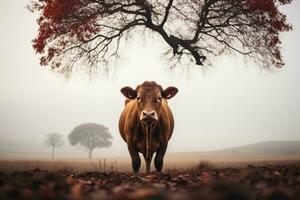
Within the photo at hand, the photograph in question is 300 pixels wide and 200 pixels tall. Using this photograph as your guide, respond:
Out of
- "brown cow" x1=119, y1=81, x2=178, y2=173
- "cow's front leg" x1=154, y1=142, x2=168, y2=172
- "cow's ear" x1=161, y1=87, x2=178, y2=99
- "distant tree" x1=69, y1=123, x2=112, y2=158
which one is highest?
"distant tree" x1=69, y1=123, x2=112, y2=158

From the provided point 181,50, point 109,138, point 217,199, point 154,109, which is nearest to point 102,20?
point 181,50

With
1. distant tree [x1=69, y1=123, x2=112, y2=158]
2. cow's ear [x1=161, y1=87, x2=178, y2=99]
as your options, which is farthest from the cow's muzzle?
distant tree [x1=69, y1=123, x2=112, y2=158]

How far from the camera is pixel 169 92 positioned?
9.07 meters

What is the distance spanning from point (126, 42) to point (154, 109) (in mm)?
6921

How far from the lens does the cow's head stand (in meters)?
7.66

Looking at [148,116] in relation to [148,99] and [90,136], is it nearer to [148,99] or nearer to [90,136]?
[148,99]

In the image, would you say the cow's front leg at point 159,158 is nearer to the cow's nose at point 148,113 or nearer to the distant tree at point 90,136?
the cow's nose at point 148,113

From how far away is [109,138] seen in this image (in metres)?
72.6

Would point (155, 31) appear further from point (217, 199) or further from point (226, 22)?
point (217, 199)

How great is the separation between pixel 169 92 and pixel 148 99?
3.64 ft

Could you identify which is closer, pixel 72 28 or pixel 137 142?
pixel 137 142

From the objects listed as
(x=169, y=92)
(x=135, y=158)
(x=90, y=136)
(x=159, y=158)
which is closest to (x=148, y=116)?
(x=135, y=158)

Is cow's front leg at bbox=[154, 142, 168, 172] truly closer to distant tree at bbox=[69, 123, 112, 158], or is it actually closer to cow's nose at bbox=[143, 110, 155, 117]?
cow's nose at bbox=[143, 110, 155, 117]

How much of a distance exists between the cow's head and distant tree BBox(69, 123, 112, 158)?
61732 mm
